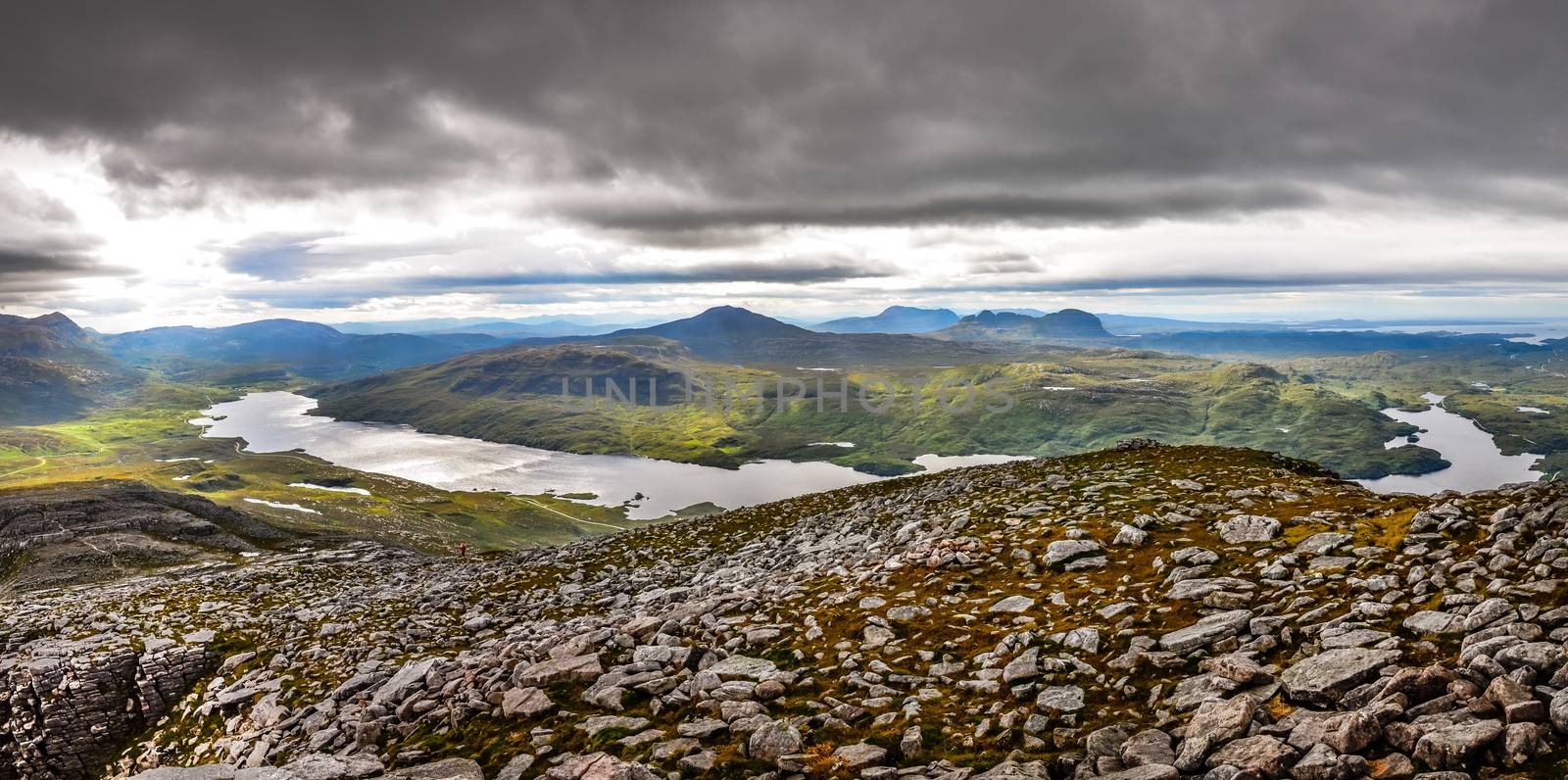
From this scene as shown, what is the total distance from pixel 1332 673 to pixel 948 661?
682 cm

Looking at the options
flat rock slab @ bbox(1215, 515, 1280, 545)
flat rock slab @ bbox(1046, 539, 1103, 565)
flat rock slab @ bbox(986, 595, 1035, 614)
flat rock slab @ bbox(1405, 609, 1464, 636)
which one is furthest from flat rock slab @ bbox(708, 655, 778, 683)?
flat rock slab @ bbox(1215, 515, 1280, 545)

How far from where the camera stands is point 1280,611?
14.2 m

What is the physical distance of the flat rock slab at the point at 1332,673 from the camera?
Result: 10.6m

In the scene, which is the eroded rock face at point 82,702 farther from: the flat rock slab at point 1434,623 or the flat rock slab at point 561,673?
the flat rock slab at point 1434,623

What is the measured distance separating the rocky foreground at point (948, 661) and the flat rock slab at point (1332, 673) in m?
0.04

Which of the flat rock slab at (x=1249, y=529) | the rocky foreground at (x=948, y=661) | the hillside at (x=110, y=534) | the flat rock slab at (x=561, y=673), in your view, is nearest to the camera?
the rocky foreground at (x=948, y=661)

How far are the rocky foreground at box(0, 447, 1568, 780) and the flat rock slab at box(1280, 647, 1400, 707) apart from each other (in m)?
0.04

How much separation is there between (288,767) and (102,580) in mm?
66205

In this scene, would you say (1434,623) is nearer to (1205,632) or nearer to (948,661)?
(1205,632)

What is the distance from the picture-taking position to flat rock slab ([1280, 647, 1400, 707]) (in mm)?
10609

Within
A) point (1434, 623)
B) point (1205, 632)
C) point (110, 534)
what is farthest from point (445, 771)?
point (110, 534)

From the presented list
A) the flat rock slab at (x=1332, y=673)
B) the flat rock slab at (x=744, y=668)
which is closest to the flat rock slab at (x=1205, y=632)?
the flat rock slab at (x=1332, y=673)

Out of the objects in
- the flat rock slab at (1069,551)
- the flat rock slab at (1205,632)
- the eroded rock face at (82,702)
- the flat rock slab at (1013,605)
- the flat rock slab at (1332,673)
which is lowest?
the eroded rock face at (82,702)

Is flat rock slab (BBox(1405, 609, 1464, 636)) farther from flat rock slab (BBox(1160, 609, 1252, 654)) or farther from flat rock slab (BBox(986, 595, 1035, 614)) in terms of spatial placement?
flat rock slab (BBox(986, 595, 1035, 614))
